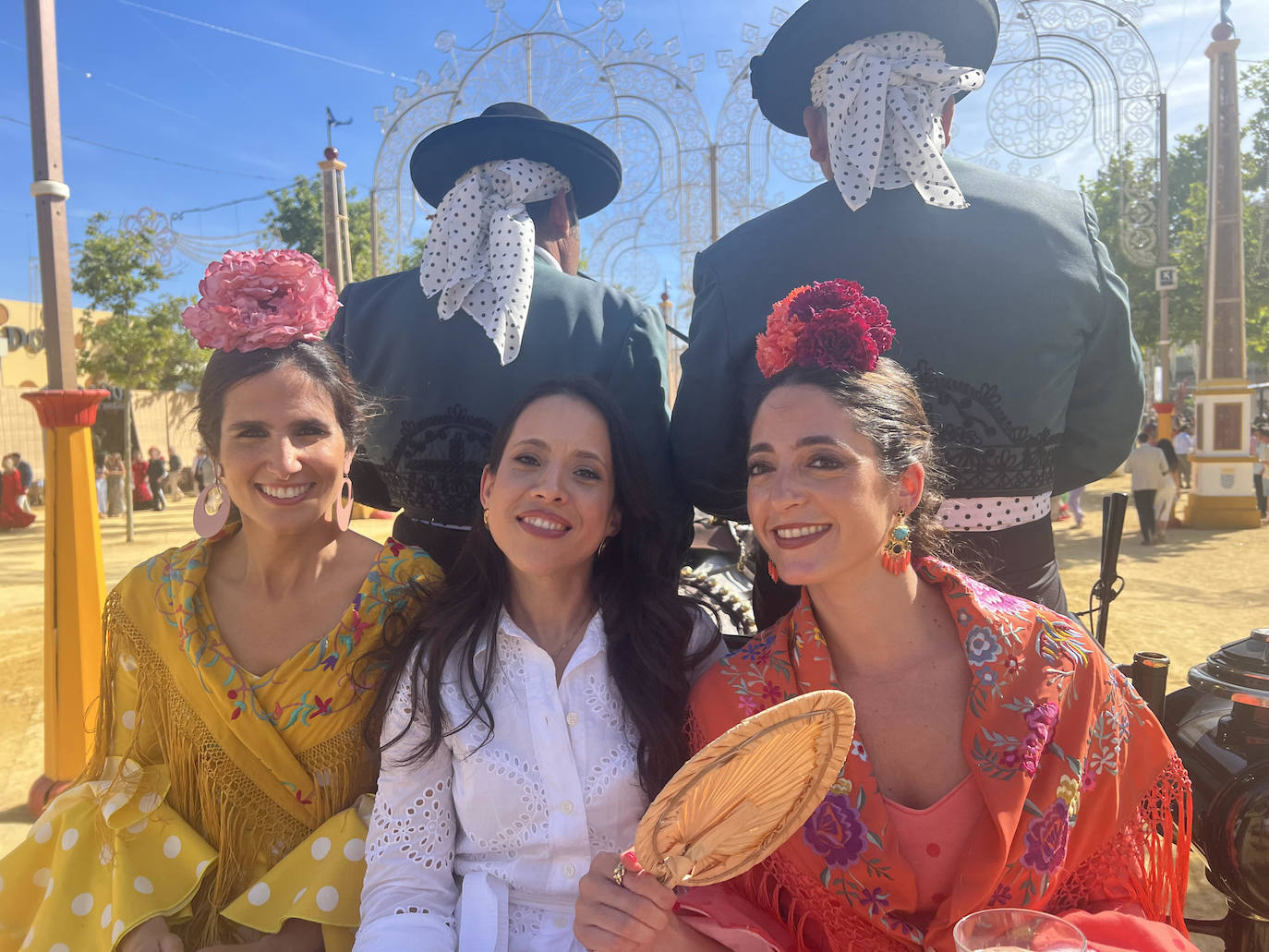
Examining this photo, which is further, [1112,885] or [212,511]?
[212,511]

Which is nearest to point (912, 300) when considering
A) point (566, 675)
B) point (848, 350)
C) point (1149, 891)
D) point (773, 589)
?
point (848, 350)

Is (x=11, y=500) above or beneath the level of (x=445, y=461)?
beneath

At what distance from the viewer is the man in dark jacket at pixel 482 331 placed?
7.25 feet

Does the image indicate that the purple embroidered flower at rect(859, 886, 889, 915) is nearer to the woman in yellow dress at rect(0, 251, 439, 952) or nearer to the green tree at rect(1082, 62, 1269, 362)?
the woman in yellow dress at rect(0, 251, 439, 952)

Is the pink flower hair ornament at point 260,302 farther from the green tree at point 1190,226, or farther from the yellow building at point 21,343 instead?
the yellow building at point 21,343

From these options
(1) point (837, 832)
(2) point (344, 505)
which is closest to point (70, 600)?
(2) point (344, 505)

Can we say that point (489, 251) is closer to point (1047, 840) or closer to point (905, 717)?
point (905, 717)

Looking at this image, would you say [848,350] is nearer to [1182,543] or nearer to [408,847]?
[408,847]

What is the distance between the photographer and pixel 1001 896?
4.81 feet

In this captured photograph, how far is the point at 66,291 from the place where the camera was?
3.75 meters

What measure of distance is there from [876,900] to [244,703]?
1.44m

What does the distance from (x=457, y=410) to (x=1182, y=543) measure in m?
11.6

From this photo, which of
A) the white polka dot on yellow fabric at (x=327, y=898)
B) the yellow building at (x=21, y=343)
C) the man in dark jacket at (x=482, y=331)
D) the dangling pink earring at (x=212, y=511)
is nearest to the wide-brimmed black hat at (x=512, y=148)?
the man in dark jacket at (x=482, y=331)

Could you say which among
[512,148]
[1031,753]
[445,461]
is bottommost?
[1031,753]
